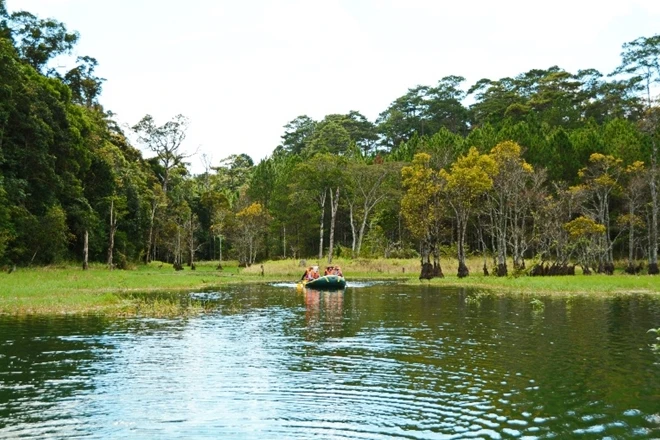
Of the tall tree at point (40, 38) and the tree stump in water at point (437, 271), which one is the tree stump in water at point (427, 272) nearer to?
the tree stump in water at point (437, 271)

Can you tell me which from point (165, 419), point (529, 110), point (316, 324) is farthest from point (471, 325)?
point (529, 110)

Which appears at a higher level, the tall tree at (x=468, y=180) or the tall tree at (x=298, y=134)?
the tall tree at (x=298, y=134)

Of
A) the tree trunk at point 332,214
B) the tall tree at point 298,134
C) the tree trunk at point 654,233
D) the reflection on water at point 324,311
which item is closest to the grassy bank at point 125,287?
the reflection on water at point 324,311

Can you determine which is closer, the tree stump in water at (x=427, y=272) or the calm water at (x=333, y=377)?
the calm water at (x=333, y=377)

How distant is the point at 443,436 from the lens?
9.65 meters

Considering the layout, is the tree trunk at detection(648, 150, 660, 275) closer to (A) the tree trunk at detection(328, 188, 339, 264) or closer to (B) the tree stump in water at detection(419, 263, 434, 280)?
(B) the tree stump in water at detection(419, 263, 434, 280)

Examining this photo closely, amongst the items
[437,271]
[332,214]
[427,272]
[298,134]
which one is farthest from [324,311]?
[298,134]

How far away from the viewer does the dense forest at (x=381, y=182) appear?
169 feet

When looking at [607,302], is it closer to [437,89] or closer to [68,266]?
[68,266]

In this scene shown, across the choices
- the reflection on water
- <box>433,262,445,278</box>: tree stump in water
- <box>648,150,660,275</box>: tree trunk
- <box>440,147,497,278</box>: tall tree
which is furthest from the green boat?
<box>648,150,660,275</box>: tree trunk

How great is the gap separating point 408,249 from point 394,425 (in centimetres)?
6812

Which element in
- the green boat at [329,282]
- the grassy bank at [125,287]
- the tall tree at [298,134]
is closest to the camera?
the grassy bank at [125,287]

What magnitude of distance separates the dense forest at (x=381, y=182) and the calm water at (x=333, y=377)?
28.6 metres

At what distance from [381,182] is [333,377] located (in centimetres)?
6553
